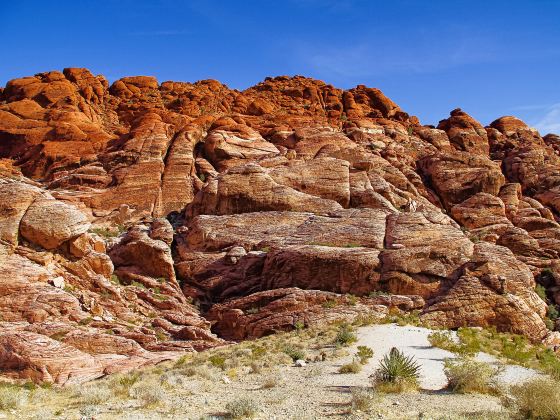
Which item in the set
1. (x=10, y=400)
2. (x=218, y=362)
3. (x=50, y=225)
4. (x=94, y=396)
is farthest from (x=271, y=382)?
(x=50, y=225)

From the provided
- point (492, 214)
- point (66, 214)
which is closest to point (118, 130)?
point (66, 214)

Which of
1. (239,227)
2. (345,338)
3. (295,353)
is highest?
(239,227)

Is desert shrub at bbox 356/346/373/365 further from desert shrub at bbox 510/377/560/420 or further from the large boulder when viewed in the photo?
the large boulder

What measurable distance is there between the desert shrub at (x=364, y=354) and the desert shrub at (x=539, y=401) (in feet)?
22.0

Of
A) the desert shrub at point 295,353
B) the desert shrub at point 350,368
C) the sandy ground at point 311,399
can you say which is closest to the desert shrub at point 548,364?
the sandy ground at point 311,399

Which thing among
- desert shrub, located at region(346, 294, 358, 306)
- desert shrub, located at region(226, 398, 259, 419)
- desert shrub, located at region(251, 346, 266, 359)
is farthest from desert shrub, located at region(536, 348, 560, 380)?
desert shrub, located at region(251, 346, 266, 359)

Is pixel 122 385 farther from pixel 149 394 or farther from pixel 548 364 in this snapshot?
pixel 548 364

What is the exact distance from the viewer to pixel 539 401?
34.1 ft

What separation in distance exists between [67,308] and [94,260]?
5.49 meters

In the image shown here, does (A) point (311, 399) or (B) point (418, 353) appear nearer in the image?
(A) point (311, 399)

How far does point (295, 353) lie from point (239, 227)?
17.7 meters

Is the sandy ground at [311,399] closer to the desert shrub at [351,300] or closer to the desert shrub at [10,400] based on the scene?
the desert shrub at [10,400]

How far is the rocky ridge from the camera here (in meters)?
26.3

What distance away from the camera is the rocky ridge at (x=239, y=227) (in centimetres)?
2633
